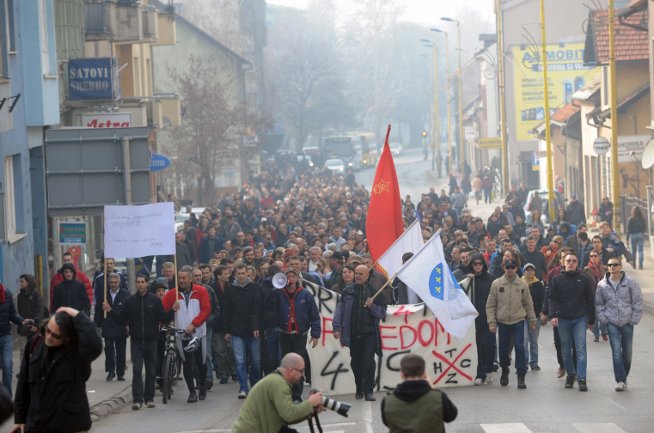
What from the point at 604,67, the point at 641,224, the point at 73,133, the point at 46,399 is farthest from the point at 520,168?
the point at 46,399

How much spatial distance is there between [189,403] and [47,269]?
9.85 meters

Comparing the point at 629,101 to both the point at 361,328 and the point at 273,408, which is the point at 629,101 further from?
the point at 273,408

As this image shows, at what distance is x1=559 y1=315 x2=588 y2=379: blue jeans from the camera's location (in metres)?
15.0

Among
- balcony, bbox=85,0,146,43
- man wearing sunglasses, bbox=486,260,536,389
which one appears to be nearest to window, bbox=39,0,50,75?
balcony, bbox=85,0,146,43

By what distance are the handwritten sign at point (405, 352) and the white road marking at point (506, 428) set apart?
9.25 feet

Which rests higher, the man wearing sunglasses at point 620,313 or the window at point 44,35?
the window at point 44,35

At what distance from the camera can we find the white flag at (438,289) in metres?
14.9

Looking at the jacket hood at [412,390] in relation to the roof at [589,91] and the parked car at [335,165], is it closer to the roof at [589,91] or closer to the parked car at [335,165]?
the roof at [589,91]

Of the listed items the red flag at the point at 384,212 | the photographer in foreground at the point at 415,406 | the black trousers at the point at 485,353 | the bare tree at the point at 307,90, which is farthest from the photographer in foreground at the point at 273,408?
the bare tree at the point at 307,90

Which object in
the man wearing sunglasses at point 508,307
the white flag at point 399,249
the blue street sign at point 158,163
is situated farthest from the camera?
the blue street sign at point 158,163

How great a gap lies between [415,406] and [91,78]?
21388mm

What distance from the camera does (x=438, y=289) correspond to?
1498cm

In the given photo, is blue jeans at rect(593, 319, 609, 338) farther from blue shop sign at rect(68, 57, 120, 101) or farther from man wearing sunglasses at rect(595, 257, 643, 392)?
blue shop sign at rect(68, 57, 120, 101)

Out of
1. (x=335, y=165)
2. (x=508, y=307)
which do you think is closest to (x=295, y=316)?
(x=508, y=307)
